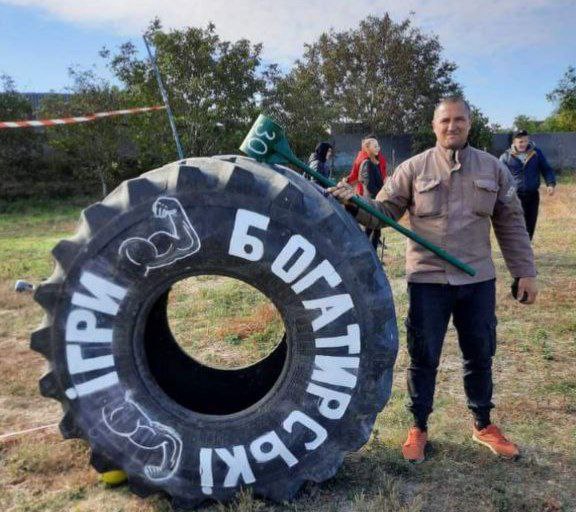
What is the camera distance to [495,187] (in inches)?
122

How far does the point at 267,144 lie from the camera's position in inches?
113

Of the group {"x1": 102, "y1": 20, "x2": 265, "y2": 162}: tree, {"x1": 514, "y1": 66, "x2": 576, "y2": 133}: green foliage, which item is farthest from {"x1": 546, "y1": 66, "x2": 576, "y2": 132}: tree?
{"x1": 102, "y1": 20, "x2": 265, "y2": 162}: tree

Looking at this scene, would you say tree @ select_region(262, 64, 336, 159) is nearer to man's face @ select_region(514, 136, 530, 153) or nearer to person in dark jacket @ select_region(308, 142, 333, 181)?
person in dark jacket @ select_region(308, 142, 333, 181)

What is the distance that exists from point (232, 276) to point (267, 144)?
2.28 ft

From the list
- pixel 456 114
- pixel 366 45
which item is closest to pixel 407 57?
pixel 366 45

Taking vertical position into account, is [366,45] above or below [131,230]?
above

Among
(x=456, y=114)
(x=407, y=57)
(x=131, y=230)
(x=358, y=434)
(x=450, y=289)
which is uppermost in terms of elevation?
(x=407, y=57)

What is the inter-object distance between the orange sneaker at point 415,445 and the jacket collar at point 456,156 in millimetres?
1481

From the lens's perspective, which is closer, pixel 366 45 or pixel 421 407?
pixel 421 407

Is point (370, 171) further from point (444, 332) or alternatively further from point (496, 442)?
point (496, 442)

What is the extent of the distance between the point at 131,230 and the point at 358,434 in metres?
1.37

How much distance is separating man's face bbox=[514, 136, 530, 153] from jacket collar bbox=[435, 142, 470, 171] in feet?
16.1

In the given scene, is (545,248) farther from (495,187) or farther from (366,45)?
(366,45)

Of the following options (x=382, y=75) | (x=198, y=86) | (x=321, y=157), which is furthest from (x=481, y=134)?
(x=321, y=157)
